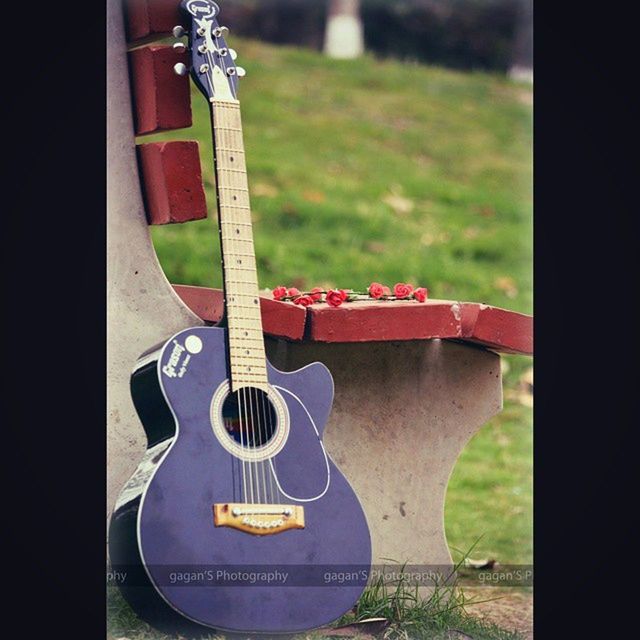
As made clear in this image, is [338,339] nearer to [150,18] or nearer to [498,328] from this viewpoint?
[498,328]

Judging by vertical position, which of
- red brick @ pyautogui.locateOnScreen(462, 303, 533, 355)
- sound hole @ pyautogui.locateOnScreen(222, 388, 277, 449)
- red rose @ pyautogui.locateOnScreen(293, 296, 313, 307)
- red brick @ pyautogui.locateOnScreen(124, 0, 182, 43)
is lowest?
sound hole @ pyautogui.locateOnScreen(222, 388, 277, 449)

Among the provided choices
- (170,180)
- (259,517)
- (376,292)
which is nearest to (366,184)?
(376,292)

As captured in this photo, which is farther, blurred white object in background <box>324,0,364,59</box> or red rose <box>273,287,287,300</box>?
blurred white object in background <box>324,0,364,59</box>

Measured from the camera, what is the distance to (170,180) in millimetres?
4156

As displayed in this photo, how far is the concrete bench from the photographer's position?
13.6 feet

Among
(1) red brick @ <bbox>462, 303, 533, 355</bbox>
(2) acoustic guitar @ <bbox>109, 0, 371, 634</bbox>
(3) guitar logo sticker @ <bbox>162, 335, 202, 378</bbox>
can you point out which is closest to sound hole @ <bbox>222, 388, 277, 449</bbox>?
(2) acoustic guitar @ <bbox>109, 0, 371, 634</bbox>

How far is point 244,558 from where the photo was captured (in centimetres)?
Result: 393

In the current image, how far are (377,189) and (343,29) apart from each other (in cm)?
157

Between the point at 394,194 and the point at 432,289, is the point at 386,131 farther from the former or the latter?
the point at 432,289

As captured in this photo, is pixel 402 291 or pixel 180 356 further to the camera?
pixel 402 291

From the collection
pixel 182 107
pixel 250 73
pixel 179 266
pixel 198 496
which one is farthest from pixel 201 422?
pixel 250 73

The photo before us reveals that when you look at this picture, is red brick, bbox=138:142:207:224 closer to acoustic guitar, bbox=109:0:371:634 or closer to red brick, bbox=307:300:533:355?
acoustic guitar, bbox=109:0:371:634

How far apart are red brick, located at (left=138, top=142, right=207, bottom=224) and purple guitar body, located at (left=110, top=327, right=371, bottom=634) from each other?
0.39 m

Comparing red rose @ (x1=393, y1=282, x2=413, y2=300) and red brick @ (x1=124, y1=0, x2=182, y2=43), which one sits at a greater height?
red brick @ (x1=124, y1=0, x2=182, y2=43)
